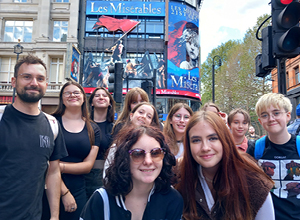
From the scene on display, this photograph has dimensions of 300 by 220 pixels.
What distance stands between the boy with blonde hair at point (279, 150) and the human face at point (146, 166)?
4.77 ft

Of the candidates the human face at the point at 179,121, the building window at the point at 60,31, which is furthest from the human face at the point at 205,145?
the building window at the point at 60,31

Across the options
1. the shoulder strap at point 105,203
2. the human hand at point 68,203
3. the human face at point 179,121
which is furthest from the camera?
the human face at point 179,121

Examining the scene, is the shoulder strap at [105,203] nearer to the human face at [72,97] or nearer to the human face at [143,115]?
the human face at [143,115]

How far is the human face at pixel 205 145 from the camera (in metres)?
2.04

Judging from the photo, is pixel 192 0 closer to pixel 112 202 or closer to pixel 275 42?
pixel 275 42

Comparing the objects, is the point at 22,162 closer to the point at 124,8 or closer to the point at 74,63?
the point at 74,63

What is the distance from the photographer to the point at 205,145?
2.05 meters

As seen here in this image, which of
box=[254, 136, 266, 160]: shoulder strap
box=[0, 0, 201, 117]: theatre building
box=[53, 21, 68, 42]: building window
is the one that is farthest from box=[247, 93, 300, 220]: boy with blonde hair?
box=[53, 21, 68, 42]: building window

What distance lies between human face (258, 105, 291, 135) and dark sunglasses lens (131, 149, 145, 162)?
1.67 metres

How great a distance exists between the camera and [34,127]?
7.22 feet

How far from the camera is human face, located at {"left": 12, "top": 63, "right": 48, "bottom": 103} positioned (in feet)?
7.27

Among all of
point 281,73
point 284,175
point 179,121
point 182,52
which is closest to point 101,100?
point 179,121

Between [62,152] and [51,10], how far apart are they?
23.1 meters

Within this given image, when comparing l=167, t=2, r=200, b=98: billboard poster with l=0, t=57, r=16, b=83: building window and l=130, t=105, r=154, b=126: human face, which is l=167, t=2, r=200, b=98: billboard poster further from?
l=130, t=105, r=154, b=126: human face
